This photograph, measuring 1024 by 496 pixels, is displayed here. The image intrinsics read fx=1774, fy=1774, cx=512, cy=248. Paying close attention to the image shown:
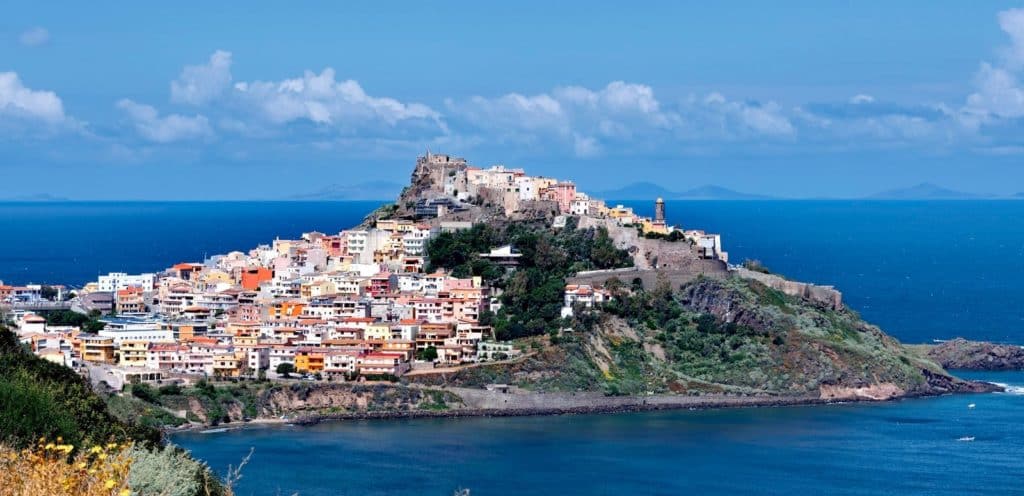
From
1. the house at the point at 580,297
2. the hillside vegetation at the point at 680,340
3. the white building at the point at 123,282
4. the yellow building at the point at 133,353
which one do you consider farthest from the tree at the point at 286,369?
the white building at the point at 123,282

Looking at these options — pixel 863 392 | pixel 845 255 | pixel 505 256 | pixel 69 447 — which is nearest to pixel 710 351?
pixel 863 392

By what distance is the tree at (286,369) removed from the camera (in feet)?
108

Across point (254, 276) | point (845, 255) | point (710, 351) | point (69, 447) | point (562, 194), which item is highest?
point (562, 194)

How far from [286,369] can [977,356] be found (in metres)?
16.1

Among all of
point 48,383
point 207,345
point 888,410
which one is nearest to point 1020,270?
point 888,410

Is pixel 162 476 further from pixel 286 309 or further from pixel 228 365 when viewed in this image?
pixel 286 309

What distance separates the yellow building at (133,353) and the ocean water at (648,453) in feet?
11.8

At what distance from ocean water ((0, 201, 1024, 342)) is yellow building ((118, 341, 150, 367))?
756 inches

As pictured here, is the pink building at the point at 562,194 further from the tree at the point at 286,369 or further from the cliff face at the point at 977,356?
the tree at the point at 286,369

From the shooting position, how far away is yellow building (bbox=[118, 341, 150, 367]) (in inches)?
1283

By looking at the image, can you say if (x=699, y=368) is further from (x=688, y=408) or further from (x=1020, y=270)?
(x=1020, y=270)

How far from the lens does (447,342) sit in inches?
1341

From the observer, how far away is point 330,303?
35.9 metres

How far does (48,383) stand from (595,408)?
18.6 metres
